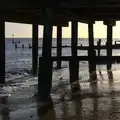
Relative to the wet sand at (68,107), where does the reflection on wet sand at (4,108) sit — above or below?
below

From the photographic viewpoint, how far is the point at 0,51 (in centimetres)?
1296

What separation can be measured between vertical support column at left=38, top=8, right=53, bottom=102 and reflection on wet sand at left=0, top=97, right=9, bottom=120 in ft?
3.05

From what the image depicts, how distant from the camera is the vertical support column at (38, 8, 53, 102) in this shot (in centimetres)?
941

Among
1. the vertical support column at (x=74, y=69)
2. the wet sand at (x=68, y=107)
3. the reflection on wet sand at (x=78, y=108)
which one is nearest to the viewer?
the reflection on wet sand at (x=78, y=108)

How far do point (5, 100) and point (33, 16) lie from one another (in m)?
4.04

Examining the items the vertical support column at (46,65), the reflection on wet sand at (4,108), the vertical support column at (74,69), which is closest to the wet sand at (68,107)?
the reflection on wet sand at (4,108)

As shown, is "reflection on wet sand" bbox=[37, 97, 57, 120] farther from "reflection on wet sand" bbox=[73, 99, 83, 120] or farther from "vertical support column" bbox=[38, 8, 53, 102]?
"vertical support column" bbox=[38, 8, 53, 102]

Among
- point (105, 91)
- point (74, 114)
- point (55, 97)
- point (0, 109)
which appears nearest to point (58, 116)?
point (74, 114)

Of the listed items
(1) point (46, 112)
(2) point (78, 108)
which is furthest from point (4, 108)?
(2) point (78, 108)

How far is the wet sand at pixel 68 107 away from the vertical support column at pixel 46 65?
0.30 m

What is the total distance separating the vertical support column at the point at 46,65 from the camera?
30.9ft

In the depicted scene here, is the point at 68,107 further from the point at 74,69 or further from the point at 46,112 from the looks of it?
the point at 74,69

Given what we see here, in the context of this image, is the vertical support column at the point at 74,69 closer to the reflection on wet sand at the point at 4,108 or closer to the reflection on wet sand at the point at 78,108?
the reflection on wet sand at the point at 4,108

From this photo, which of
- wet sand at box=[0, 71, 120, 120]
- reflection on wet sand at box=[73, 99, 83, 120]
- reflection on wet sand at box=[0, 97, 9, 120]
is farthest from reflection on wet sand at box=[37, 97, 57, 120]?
reflection on wet sand at box=[0, 97, 9, 120]
